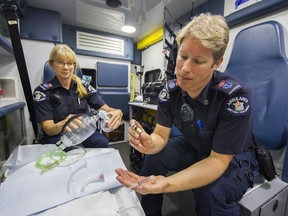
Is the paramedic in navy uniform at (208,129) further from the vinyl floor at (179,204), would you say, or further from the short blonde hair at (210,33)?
the vinyl floor at (179,204)

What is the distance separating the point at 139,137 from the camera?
0.71 m

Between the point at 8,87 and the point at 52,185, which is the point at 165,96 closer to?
the point at 52,185

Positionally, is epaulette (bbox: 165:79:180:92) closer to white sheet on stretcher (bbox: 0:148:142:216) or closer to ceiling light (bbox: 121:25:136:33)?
white sheet on stretcher (bbox: 0:148:142:216)

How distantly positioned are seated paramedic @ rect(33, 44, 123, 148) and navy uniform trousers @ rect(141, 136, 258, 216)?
0.40 m

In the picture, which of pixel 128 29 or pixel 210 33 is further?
pixel 128 29

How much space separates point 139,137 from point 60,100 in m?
0.82

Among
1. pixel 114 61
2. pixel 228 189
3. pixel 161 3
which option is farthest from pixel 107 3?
pixel 228 189

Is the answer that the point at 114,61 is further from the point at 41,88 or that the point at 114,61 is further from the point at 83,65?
the point at 41,88

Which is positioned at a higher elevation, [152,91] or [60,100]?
[152,91]

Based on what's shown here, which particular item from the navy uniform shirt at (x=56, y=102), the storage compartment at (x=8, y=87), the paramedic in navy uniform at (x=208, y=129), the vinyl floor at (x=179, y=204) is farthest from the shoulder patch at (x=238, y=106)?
the storage compartment at (x=8, y=87)

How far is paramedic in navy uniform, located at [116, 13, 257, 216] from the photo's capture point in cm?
56

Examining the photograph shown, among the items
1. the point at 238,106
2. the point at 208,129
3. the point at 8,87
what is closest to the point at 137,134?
the point at 208,129

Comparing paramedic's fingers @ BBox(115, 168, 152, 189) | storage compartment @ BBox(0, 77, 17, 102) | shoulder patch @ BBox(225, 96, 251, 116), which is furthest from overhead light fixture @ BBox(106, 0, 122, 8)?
paramedic's fingers @ BBox(115, 168, 152, 189)

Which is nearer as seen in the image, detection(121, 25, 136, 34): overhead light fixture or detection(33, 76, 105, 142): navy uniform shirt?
detection(33, 76, 105, 142): navy uniform shirt
